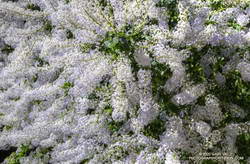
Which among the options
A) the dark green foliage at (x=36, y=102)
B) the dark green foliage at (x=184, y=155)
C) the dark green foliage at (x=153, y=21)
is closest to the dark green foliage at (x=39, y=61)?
the dark green foliage at (x=36, y=102)

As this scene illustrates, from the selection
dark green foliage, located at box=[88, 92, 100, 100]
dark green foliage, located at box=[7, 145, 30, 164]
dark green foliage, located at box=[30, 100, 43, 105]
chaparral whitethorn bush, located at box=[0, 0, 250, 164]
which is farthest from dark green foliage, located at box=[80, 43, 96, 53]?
dark green foliage, located at box=[7, 145, 30, 164]

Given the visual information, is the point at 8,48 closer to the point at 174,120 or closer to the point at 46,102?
the point at 46,102

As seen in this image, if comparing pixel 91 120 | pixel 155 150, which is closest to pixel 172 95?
pixel 155 150

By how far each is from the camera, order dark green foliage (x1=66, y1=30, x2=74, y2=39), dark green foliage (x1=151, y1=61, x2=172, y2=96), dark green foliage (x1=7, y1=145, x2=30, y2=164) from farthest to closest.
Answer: dark green foliage (x1=7, y1=145, x2=30, y2=164) < dark green foliage (x1=66, y1=30, x2=74, y2=39) < dark green foliage (x1=151, y1=61, x2=172, y2=96)

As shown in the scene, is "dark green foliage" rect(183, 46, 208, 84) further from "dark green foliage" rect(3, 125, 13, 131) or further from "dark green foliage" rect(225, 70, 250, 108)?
"dark green foliage" rect(3, 125, 13, 131)

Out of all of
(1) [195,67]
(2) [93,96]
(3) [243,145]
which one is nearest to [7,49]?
(2) [93,96]

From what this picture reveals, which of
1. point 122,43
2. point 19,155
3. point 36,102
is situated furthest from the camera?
point 19,155

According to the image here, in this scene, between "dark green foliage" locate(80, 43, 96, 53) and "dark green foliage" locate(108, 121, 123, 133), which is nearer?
"dark green foliage" locate(80, 43, 96, 53)

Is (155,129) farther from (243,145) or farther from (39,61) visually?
(39,61)
